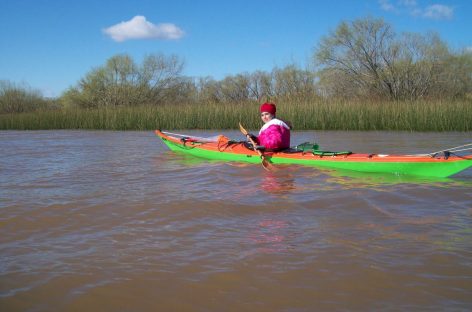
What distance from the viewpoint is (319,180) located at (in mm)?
6066

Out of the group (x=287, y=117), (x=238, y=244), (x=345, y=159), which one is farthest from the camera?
(x=287, y=117)

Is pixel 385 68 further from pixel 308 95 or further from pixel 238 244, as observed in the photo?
pixel 238 244

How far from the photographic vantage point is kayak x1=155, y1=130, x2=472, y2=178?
5.88m

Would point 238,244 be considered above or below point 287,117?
below

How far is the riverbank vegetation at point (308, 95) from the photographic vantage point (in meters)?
16.0

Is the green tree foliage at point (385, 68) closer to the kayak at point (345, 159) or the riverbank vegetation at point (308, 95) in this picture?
the riverbank vegetation at point (308, 95)

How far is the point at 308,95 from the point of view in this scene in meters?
19.9

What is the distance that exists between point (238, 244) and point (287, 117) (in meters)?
13.9

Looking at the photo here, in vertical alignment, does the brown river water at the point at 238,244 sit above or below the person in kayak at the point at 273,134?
below

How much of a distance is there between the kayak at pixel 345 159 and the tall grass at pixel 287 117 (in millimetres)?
8220

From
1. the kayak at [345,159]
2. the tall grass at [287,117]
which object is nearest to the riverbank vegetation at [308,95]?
the tall grass at [287,117]

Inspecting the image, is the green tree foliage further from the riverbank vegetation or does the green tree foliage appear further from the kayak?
the kayak

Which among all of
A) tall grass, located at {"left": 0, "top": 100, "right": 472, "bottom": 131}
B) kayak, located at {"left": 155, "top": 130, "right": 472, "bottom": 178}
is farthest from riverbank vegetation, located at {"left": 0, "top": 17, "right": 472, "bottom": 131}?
kayak, located at {"left": 155, "top": 130, "right": 472, "bottom": 178}

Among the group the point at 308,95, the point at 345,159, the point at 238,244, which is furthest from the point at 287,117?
the point at 238,244
